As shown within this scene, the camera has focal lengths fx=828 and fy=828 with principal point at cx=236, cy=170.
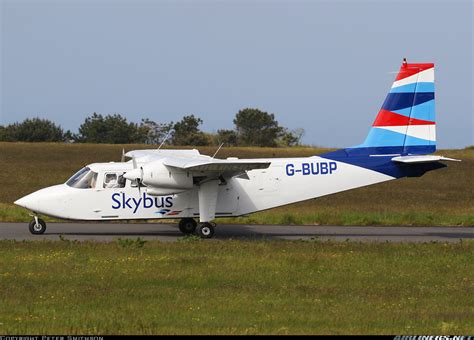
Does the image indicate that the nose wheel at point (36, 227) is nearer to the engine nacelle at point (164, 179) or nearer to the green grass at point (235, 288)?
the green grass at point (235, 288)

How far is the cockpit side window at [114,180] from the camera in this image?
24516mm

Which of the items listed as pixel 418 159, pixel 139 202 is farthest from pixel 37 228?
pixel 418 159

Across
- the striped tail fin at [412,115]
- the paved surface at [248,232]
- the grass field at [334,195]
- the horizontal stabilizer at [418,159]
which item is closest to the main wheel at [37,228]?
the paved surface at [248,232]

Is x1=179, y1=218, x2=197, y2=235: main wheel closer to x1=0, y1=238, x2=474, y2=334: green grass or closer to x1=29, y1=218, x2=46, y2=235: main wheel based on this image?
x1=0, y1=238, x2=474, y2=334: green grass

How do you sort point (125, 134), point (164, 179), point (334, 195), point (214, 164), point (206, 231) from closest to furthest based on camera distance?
point (214, 164) → point (164, 179) → point (206, 231) → point (334, 195) → point (125, 134)

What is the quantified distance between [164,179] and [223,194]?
2.23m

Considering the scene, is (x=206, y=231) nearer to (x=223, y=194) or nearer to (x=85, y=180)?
(x=223, y=194)

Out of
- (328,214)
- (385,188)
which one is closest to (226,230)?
(328,214)

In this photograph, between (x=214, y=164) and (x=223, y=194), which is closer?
(x=214, y=164)

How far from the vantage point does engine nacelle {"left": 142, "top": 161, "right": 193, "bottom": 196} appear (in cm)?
2336

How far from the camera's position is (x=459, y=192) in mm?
47562

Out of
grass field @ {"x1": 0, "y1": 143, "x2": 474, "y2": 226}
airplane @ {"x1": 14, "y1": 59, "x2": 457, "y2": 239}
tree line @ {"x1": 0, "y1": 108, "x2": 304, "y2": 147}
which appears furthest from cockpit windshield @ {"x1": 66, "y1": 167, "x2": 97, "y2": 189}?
tree line @ {"x1": 0, "y1": 108, "x2": 304, "y2": 147}

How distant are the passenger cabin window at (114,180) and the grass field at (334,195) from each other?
6614mm

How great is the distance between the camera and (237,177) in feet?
82.0
